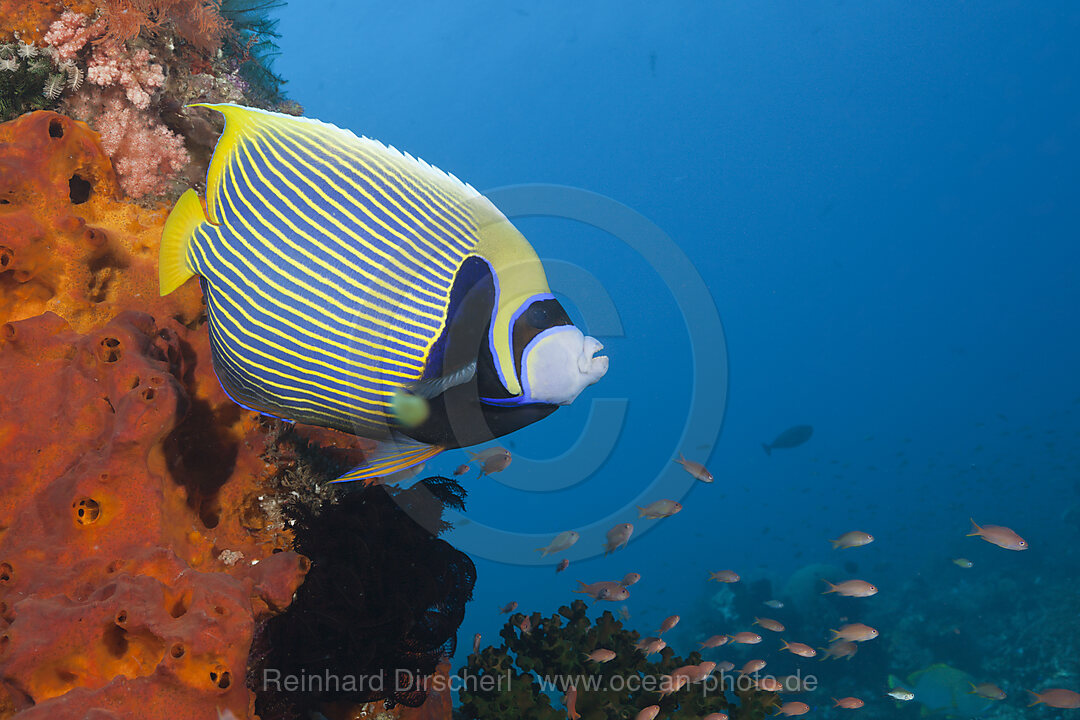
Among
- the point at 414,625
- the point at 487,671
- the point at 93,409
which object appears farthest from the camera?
the point at 487,671

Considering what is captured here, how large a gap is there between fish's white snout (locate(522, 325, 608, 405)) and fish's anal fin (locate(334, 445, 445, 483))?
1.05 feet

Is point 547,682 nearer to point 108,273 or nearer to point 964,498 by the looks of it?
point 108,273

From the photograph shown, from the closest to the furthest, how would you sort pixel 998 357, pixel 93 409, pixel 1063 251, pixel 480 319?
pixel 480 319
pixel 93 409
pixel 1063 251
pixel 998 357

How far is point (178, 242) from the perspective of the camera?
1042mm

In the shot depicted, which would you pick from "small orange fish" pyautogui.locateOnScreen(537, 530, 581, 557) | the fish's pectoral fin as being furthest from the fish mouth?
"small orange fish" pyautogui.locateOnScreen(537, 530, 581, 557)

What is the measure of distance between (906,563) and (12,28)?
127ft

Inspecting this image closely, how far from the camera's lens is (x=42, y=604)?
141 cm

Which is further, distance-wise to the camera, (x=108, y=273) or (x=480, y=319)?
(x=108, y=273)

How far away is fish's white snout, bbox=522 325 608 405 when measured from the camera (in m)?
0.92

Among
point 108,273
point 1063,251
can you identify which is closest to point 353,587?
point 108,273

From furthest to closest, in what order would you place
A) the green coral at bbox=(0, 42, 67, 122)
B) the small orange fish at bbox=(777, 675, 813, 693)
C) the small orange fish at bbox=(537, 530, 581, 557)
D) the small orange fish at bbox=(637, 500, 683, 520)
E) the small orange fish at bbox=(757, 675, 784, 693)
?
the small orange fish at bbox=(537, 530, 581, 557) → the small orange fish at bbox=(637, 500, 683, 520) → the small orange fish at bbox=(777, 675, 813, 693) → the small orange fish at bbox=(757, 675, 784, 693) → the green coral at bbox=(0, 42, 67, 122)

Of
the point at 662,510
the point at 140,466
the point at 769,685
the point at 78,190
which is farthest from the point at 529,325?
the point at 662,510

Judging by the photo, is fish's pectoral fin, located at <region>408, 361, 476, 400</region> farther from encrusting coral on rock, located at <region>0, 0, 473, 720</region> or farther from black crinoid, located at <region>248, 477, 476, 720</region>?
black crinoid, located at <region>248, 477, 476, 720</region>

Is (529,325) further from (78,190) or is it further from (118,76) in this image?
(118,76)
